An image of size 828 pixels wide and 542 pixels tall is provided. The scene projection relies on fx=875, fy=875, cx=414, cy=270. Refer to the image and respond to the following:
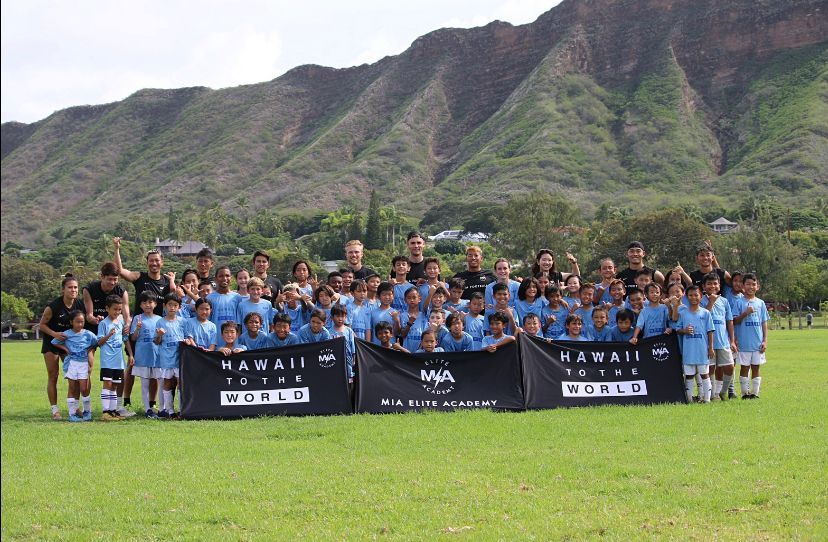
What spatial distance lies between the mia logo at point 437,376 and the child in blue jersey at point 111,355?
4280mm

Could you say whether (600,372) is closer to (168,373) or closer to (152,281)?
(168,373)

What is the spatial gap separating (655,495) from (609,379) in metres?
5.48

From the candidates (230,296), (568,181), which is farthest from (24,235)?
(230,296)

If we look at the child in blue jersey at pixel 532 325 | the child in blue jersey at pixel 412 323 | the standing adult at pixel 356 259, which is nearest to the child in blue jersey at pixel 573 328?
the child in blue jersey at pixel 532 325

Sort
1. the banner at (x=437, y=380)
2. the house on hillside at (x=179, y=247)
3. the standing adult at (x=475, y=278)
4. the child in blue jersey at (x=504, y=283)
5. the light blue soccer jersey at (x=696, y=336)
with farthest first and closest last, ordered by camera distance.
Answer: the house on hillside at (x=179, y=247) < the standing adult at (x=475, y=278) < the child in blue jersey at (x=504, y=283) < the light blue soccer jersey at (x=696, y=336) < the banner at (x=437, y=380)

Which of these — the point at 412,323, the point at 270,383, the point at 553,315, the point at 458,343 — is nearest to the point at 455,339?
the point at 458,343

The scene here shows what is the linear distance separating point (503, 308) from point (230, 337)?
3.94 meters

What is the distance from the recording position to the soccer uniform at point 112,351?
12180mm

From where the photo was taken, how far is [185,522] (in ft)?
21.2

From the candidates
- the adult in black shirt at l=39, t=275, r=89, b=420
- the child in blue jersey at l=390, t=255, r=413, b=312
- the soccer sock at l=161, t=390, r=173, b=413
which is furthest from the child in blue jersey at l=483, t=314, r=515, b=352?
the adult in black shirt at l=39, t=275, r=89, b=420

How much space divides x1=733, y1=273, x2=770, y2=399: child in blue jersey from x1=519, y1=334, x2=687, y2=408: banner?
140 cm

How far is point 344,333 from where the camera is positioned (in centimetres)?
1238

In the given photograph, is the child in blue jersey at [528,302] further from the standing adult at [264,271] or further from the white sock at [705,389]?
the standing adult at [264,271]

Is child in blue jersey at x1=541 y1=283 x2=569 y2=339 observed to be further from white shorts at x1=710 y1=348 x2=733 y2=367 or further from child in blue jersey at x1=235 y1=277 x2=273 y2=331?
child in blue jersey at x1=235 y1=277 x2=273 y2=331
